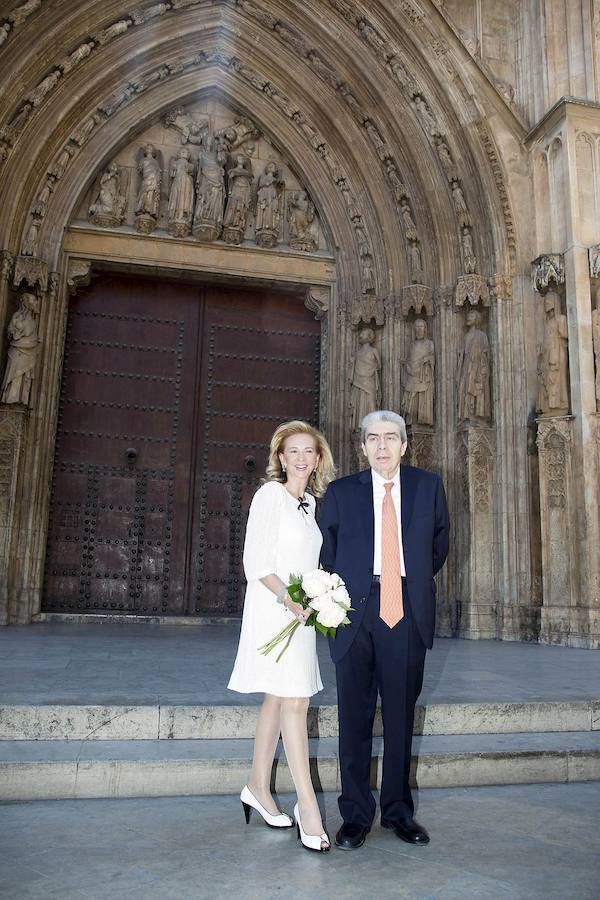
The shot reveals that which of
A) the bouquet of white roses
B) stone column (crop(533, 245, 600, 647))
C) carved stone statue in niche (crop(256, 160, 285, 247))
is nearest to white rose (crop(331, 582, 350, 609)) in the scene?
the bouquet of white roses

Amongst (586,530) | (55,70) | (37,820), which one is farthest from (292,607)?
(55,70)

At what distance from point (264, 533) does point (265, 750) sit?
79cm

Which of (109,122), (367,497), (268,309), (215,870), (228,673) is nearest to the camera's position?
(215,870)

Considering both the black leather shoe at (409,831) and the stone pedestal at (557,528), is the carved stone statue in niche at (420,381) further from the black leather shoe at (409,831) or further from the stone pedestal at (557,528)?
the black leather shoe at (409,831)

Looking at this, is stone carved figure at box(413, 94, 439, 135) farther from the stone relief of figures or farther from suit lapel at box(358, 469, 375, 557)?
suit lapel at box(358, 469, 375, 557)

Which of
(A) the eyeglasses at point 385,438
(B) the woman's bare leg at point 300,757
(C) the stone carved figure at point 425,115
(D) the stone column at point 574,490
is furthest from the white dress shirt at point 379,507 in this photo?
(C) the stone carved figure at point 425,115

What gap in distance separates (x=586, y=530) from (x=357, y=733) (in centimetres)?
517

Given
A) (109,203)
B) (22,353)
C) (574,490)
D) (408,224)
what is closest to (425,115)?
(408,224)

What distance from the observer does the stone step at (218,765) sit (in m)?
2.93

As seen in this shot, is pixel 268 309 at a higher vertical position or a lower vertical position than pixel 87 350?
higher

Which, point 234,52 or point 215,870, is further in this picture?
point 234,52

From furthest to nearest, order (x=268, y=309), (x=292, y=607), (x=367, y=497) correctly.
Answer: (x=268, y=309) < (x=367, y=497) < (x=292, y=607)

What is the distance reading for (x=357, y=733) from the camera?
2.59m

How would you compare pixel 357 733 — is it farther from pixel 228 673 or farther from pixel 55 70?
pixel 55 70
